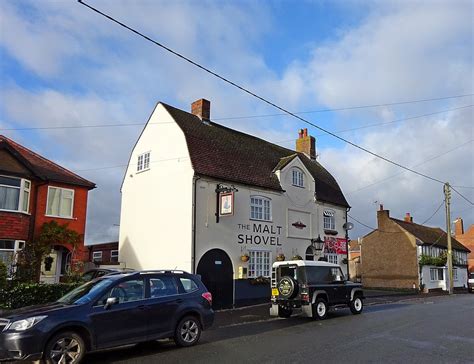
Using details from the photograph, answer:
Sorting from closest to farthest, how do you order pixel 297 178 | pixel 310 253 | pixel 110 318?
pixel 110 318 < pixel 297 178 < pixel 310 253

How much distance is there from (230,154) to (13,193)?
10150 mm

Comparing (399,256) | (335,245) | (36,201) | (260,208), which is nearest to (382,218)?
(399,256)

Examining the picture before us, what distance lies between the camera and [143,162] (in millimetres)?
23062

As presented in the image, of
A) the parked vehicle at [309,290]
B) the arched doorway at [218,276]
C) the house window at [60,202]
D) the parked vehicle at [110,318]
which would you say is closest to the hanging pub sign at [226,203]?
the arched doorway at [218,276]

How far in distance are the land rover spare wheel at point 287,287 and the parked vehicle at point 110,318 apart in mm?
5378

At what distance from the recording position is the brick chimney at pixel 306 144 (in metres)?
32.1

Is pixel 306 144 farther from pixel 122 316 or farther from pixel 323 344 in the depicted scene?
pixel 122 316

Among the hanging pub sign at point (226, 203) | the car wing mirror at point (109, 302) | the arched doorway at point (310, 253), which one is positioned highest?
the hanging pub sign at point (226, 203)

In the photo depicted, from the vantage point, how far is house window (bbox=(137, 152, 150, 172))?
2273 centimetres

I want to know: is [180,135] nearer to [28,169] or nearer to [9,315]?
[28,169]

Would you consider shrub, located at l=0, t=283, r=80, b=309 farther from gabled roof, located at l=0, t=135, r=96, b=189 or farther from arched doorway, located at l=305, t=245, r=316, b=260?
arched doorway, located at l=305, t=245, r=316, b=260

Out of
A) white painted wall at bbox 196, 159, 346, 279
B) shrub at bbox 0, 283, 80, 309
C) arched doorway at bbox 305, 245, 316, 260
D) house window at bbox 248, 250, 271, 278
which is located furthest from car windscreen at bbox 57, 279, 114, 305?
arched doorway at bbox 305, 245, 316, 260

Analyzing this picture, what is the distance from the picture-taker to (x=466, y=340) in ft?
34.8

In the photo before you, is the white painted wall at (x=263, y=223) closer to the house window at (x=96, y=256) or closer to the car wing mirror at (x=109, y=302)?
the car wing mirror at (x=109, y=302)
